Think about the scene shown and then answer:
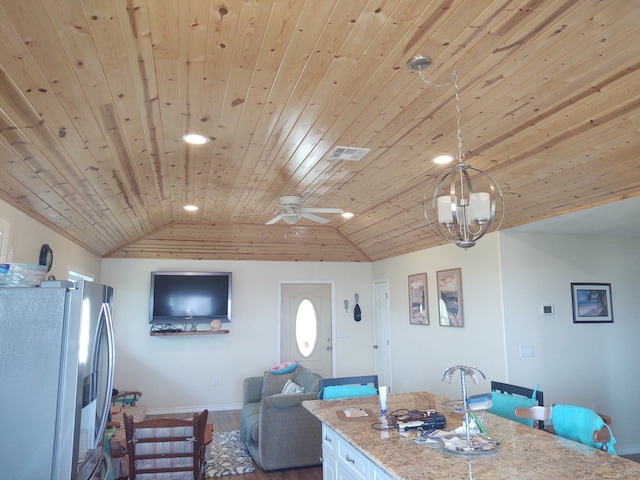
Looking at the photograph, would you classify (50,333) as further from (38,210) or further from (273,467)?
(273,467)

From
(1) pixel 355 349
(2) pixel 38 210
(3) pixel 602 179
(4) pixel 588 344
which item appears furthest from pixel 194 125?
(1) pixel 355 349

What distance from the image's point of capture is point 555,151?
3426 mm

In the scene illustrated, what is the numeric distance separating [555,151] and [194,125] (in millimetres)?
2595

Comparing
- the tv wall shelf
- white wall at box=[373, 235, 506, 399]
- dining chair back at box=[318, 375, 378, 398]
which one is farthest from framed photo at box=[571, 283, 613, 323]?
the tv wall shelf

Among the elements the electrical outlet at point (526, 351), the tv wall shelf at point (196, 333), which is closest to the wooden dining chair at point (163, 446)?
the electrical outlet at point (526, 351)

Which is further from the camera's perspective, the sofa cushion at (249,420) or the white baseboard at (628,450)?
the white baseboard at (628,450)

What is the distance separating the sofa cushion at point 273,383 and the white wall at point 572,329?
2.80 meters

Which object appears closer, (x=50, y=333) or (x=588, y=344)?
(x=50, y=333)

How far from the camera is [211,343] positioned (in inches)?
302

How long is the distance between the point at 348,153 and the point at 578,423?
2.42m

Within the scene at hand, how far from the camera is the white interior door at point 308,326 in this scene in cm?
809

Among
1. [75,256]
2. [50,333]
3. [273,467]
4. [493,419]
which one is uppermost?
[75,256]

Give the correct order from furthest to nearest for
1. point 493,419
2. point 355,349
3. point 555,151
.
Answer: point 355,349 < point 555,151 < point 493,419

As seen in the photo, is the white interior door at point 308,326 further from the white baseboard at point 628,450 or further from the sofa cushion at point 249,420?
the white baseboard at point 628,450
